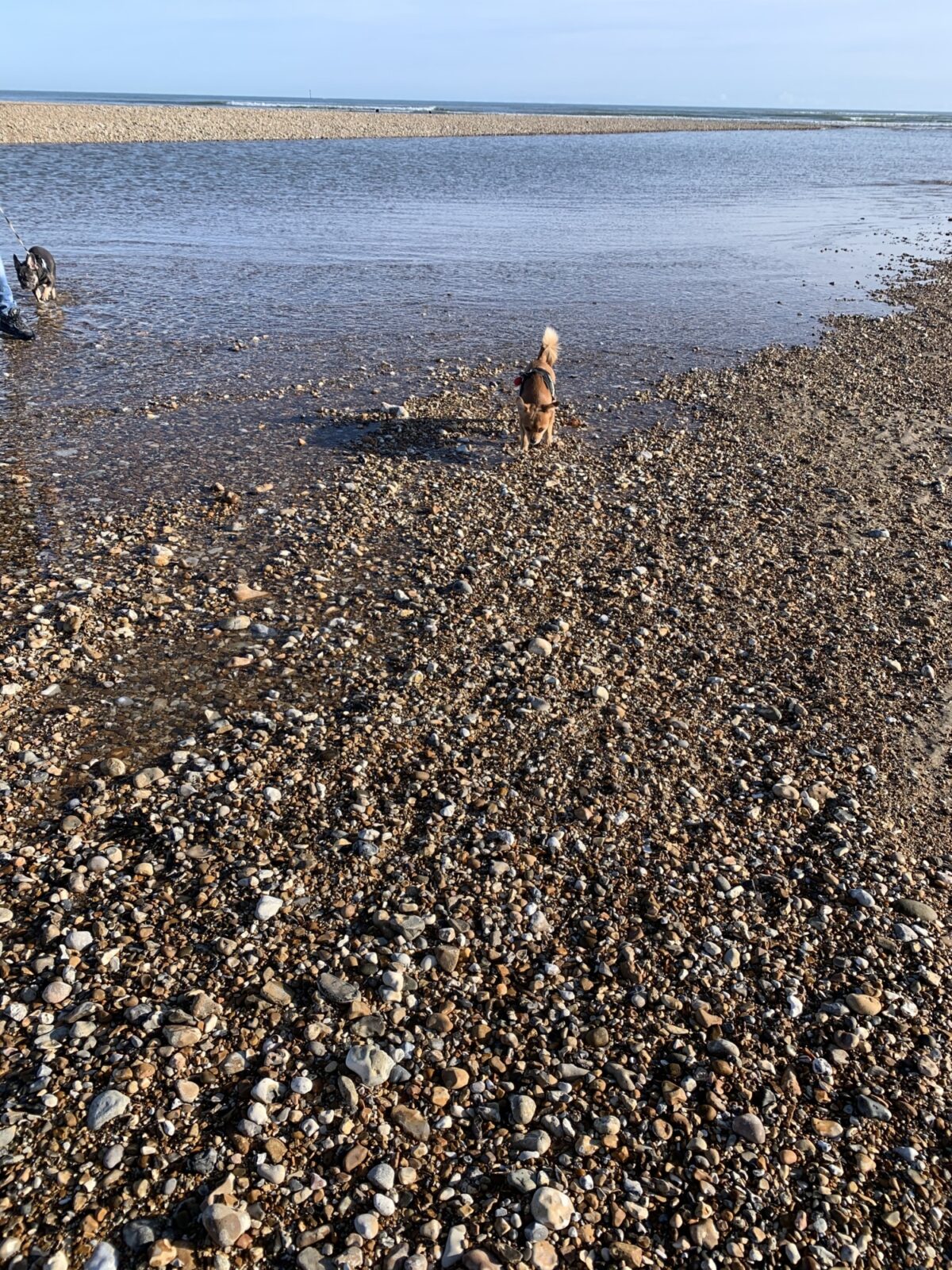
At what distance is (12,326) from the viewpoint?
1457 cm

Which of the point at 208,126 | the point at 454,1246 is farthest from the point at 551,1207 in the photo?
the point at 208,126

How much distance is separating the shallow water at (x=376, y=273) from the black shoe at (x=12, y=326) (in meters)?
0.37

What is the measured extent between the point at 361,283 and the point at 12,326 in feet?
28.5

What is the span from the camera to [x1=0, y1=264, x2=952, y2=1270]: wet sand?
11.4 ft

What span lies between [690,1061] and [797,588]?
551cm

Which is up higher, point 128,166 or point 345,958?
point 128,166

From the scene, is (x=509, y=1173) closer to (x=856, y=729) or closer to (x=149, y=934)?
(x=149, y=934)

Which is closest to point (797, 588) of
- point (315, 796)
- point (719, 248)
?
point (315, 796)

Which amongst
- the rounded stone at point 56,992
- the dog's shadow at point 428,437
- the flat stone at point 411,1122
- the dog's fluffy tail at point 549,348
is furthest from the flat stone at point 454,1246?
the dog's fluffy tail at point 549,348

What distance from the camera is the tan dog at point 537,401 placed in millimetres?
10719

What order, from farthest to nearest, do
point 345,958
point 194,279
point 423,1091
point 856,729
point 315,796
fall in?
point 194,279 → point 856,729 → point 315,796 → point 345,958 → point 423,1091

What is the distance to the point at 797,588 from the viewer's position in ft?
27.5

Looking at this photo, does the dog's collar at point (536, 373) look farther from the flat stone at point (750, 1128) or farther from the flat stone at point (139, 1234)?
the flat stone at point (139, 1234)

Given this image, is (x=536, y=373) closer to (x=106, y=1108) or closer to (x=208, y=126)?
(x=106, y=1108)
